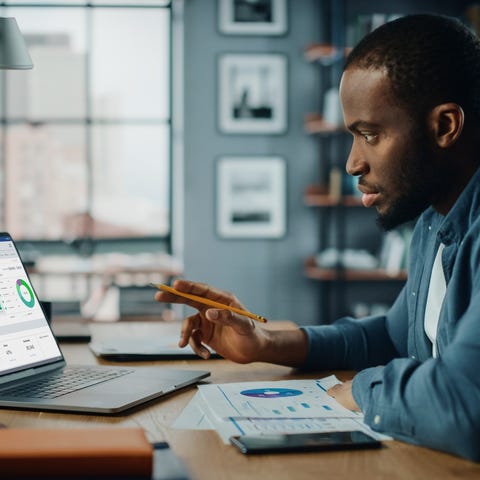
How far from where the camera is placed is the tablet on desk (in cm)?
165

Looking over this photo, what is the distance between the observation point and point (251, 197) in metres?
5.34

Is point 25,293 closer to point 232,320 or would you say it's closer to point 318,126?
point 232,320

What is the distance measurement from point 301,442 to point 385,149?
0.51m

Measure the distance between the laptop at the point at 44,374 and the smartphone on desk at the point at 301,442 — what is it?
0.81ft

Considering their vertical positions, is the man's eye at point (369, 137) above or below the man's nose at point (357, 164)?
above

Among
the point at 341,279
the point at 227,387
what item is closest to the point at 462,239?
the point at 227,387

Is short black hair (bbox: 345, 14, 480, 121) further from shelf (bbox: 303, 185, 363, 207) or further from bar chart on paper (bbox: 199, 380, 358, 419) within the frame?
shelf (bbox: 303, 185, 363, 207)

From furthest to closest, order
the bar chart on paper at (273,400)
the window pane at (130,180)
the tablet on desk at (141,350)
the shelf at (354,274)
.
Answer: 1. the window pane at (130,180)
2. the shelf at (354,274)
3. the tablet on desk at (141,350)
4. the bar chart on paper at (273,400)

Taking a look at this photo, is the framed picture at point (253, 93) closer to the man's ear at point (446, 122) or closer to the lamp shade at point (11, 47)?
the lamp shade at point (11, 47)

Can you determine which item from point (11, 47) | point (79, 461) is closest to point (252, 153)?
point (11, 47)

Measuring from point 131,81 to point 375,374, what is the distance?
5399 mm

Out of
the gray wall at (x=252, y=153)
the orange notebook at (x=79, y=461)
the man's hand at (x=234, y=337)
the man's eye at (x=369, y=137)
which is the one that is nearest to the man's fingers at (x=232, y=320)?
the man's hand at (x=234, y=337)

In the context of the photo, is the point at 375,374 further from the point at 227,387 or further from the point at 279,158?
the point at 279,158

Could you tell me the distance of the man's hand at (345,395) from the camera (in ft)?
3.80
